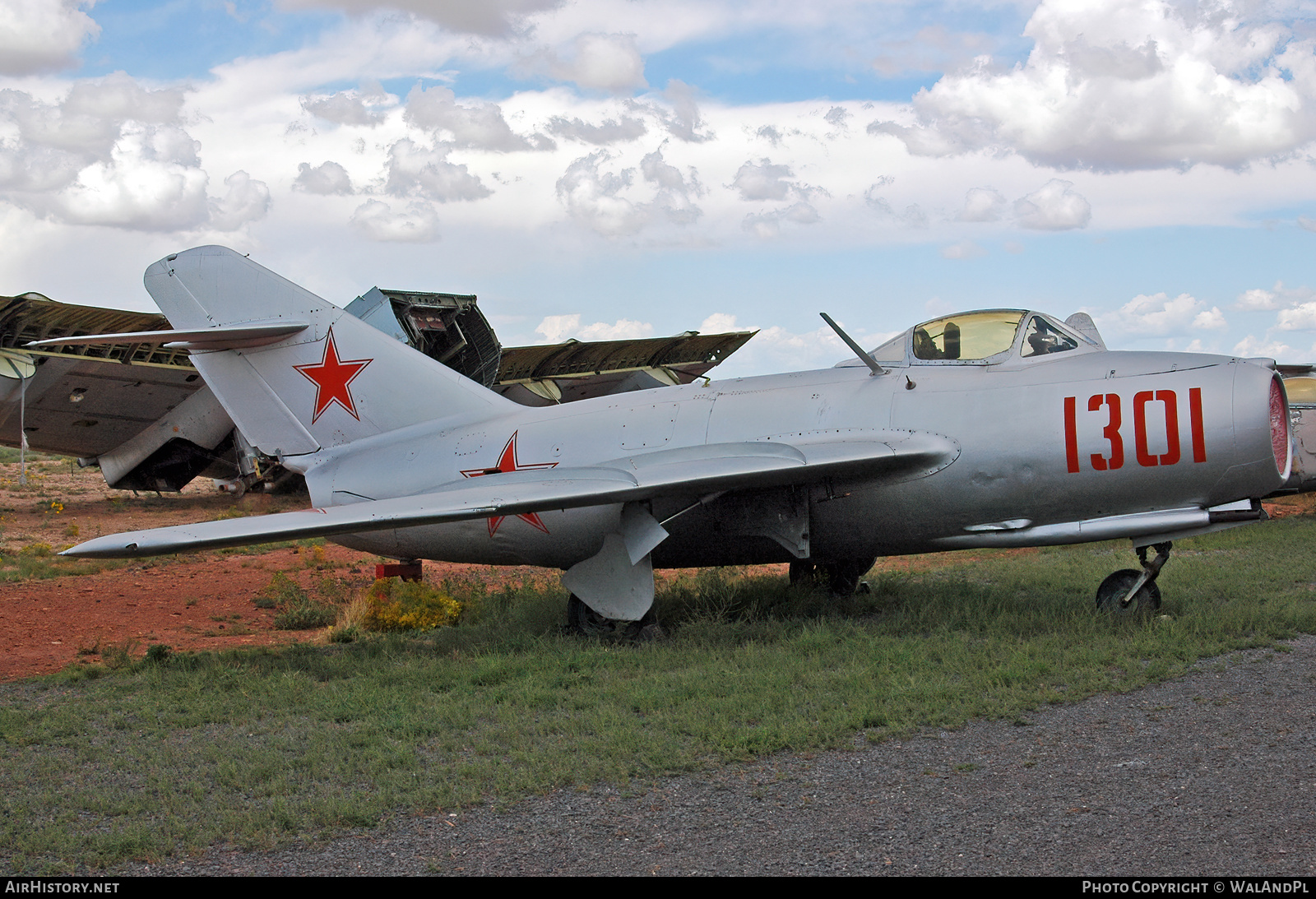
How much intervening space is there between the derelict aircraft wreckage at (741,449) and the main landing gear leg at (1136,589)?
2 cm

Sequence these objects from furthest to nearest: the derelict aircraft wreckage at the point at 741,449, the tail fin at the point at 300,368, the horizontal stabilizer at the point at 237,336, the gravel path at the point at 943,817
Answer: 1. the tail fin at the point at 300,368
2. the horizontal stabilizer at the point at 237,336
3. the derelict aircraft wreckage at the point at 741,449
4. the gravel path at the point at 943,817

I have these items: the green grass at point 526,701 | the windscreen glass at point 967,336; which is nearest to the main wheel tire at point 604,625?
the green grass at point 526,701

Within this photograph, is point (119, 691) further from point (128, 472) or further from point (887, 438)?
point (128, 472)

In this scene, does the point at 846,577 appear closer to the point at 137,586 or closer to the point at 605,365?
the point at 137,586

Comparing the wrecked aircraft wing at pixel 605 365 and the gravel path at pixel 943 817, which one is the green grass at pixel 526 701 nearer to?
the gravel path at pixel 943 817

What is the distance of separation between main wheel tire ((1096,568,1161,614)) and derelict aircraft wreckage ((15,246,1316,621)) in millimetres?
26

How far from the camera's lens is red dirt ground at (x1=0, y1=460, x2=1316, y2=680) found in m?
11.0

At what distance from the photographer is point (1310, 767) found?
17.1 ft

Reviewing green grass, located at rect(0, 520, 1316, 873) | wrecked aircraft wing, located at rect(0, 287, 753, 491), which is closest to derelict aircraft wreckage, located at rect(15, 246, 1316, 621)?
green grass, located at rect(0, 520, 1316, 873)

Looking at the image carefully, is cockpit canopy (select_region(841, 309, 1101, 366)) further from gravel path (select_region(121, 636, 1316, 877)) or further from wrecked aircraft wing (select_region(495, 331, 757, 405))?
wrecked aircraft wing (select_region(495, 331, 757, 405))

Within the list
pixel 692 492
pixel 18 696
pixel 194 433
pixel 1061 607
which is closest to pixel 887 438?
pixel 692 492

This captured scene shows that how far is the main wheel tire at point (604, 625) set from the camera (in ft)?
30.7

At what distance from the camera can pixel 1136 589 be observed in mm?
8734

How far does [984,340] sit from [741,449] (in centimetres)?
235
